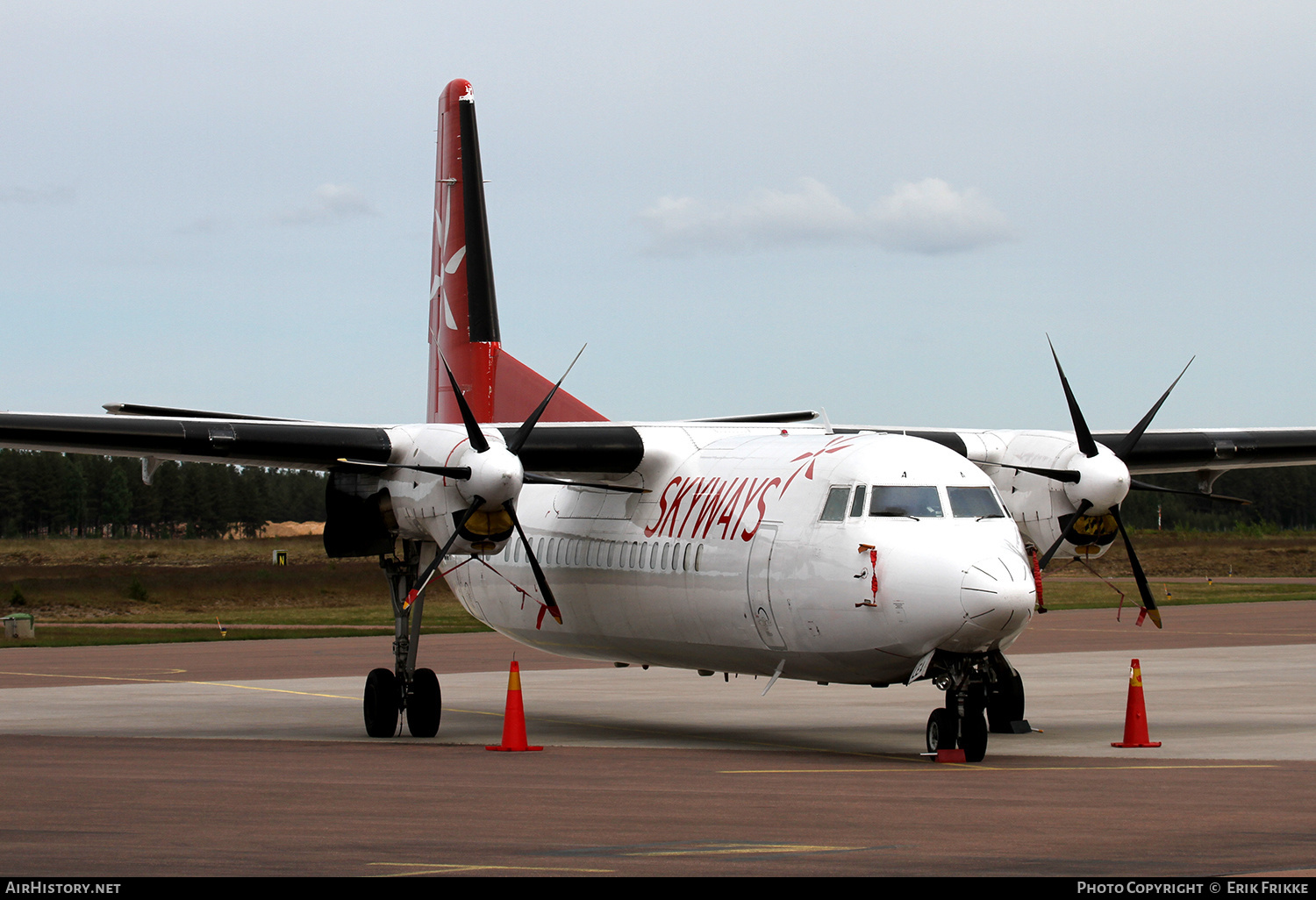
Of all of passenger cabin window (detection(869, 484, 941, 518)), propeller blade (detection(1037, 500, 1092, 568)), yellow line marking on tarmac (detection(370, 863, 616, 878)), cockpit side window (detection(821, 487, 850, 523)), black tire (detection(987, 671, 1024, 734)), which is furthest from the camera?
black tire (detection(987, 671, 1024, 734))

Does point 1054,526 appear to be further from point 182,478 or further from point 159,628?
point 182,478

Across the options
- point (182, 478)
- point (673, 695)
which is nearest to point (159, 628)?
point (673, 695)

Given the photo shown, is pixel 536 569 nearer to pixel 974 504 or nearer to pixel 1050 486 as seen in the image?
pixel 974 504

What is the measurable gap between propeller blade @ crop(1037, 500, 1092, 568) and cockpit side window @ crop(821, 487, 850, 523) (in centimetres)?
344

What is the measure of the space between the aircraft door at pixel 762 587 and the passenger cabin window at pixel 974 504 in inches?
74.7

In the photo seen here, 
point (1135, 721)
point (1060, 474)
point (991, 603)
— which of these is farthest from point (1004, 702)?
point (991, 603)

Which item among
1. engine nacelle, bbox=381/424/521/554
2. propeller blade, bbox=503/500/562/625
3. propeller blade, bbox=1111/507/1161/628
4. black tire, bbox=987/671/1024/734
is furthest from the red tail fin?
propeller blade, bbox=1111/507/1161/628

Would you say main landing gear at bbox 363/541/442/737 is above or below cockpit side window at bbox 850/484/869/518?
below

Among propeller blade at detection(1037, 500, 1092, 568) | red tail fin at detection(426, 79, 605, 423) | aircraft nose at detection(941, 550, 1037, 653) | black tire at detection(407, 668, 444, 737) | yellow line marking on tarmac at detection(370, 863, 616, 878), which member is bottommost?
black tire at detection(407, 668, 444, 737)

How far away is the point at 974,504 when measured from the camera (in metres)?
15.3

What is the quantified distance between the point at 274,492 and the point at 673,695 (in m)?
108

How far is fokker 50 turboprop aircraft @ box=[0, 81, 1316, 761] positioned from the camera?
48.7ft

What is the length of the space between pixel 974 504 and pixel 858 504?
107 cm

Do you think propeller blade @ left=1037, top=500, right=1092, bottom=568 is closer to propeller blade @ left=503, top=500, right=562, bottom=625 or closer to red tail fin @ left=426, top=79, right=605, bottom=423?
propeller blade @ left=503, top=500, right=562, bottom=625
